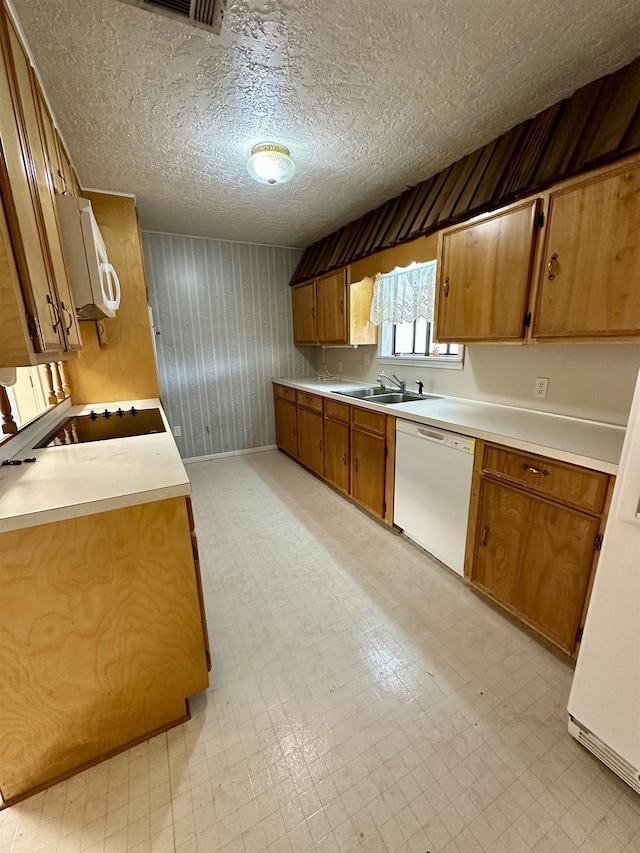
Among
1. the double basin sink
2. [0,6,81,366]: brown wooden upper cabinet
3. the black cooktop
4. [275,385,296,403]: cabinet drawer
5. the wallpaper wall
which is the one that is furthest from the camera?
[275,385,296,403]: cabinet drawer

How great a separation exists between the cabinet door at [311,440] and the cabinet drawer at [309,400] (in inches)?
2.0

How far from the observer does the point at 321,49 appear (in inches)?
50.3

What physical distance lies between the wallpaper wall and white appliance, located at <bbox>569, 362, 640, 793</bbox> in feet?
12.0

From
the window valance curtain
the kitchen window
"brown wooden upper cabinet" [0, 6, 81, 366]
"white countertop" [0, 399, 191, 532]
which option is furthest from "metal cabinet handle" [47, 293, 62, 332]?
the window valance curtain

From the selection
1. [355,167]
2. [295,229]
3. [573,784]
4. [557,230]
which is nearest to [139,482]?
[573,784]

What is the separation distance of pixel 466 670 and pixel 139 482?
4.94 feet

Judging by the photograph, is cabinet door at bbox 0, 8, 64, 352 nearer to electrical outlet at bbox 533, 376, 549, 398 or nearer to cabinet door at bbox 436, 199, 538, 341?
cabinet door at bbox 436, 199, 538, 341

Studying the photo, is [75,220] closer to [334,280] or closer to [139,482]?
[139,482]

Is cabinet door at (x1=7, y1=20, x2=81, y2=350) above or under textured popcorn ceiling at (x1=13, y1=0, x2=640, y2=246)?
under

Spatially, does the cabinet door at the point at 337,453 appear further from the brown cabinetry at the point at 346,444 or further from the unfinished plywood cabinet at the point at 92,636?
the unfinished plywood cabinet at the point at 92,636

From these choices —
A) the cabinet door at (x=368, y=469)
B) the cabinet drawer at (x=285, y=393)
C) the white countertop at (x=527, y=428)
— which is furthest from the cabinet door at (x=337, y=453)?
the cabinet drawer at (x=285, y=393)

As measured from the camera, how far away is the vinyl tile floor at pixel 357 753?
3.21 feet

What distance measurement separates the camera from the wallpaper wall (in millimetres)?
3570

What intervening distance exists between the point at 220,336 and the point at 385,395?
80.9 inches
